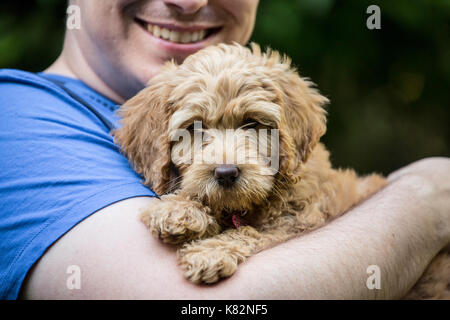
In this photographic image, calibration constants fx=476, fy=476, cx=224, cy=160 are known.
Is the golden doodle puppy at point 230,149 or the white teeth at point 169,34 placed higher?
the white teeth at point 169,34

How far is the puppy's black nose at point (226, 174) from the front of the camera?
2703 mm

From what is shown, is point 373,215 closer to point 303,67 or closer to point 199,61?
point 199,61

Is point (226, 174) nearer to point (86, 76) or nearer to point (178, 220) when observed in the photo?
point (178, 220)

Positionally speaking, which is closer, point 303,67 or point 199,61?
point 199,61

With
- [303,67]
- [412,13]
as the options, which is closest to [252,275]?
[303,67]

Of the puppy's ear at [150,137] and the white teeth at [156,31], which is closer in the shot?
the puppy's ear at [150,137]

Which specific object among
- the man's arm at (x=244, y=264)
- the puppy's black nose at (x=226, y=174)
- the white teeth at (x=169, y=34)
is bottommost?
the man's arm at (x=244, y=264)

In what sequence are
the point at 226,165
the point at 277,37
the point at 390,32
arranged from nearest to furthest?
1. the point at 226,165
2. the point at 277,37
3. the point at 390,32

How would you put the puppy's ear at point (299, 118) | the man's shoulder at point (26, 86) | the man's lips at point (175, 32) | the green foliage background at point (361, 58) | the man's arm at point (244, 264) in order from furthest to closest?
the green foliage background at point (361, 58) < the man's lips at point (175, 32) < the puppy's ear at point (299, 118) < the man's shoulder at point (26, 86) < the man's arm at point (244, 264)

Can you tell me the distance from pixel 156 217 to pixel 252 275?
1.93ft

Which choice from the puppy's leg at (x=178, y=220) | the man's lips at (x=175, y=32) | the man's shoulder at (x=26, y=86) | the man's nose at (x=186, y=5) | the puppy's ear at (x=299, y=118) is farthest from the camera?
the man's lips at (x=175, y=32)

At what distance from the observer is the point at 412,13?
565 centimetres

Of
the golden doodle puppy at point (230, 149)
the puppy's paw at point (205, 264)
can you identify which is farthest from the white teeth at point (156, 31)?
the puppy's paw at point (205, 264)

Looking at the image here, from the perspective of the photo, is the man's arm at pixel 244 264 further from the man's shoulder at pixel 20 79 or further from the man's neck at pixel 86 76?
the man's neck at pixel 86 76
